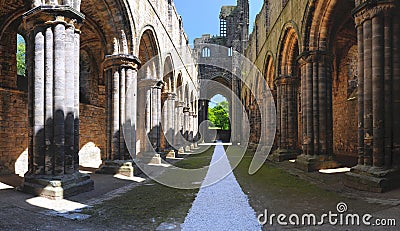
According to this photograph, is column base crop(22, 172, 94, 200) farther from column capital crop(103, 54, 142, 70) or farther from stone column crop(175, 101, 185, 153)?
stone column crop(175, 101, 185, 153)

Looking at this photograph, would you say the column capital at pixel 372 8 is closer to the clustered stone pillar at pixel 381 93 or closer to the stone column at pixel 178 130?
the clustered stone pillar at pixel 381 93

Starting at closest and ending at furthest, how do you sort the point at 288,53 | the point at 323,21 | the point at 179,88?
1. the point at 323,21
2. the point at 288,53
3. the point at 179,88

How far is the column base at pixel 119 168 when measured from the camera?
9.64 m

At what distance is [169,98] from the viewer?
59.6 ft

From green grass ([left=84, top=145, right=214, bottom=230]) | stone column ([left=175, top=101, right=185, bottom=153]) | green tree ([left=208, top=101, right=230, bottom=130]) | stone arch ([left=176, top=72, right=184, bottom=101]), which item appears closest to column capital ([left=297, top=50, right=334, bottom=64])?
green grass ([left=84, top=145, right=214, bottom=230])

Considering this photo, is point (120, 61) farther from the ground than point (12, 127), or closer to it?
farther from the ground

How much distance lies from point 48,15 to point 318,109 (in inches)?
338

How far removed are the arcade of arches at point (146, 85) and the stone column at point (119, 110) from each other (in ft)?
0.11

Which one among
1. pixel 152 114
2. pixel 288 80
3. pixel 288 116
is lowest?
pixel 288 116

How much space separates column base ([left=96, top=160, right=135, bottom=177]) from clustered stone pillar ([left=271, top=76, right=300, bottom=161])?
7478 mm

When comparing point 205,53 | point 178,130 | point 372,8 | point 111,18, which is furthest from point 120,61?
point 205,53

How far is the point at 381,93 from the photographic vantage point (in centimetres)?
684

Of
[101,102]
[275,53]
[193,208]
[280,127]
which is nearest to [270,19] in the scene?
[275,53]

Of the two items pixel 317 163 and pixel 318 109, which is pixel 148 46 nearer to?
pixel 318 109
